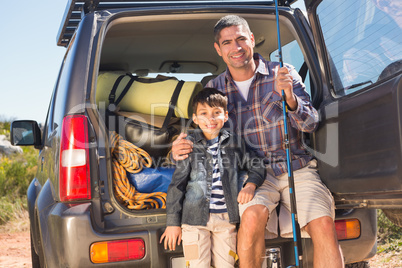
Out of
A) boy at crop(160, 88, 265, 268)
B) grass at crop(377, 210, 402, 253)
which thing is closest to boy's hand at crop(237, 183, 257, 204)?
boy at crop(160, 88, 265, 268)

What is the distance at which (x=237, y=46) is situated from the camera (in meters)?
Answer: 3.22

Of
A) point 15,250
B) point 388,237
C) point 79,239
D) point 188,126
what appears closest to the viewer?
point 79,239

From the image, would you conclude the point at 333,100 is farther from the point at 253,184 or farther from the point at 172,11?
the point at 172,11

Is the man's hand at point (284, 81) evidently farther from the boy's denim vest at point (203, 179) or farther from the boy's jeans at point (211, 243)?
the boy's jeans at point (211, 243)

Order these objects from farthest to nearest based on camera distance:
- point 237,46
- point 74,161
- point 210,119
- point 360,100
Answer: point 237,46 < point 210,119 < point 74,161 < point 360,100

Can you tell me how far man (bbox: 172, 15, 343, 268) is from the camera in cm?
263

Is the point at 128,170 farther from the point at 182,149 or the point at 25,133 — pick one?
the point at 25,133

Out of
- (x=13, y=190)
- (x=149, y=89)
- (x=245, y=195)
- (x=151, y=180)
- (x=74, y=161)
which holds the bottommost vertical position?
(x=13, y=190)

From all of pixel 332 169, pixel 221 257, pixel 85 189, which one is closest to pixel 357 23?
pixel 332 169

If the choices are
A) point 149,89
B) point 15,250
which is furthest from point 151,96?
point 15,250

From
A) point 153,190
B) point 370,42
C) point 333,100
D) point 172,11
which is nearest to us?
point 370,42

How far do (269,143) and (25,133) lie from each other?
5.92ft

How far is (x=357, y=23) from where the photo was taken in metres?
2.45

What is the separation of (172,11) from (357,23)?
117 cm
